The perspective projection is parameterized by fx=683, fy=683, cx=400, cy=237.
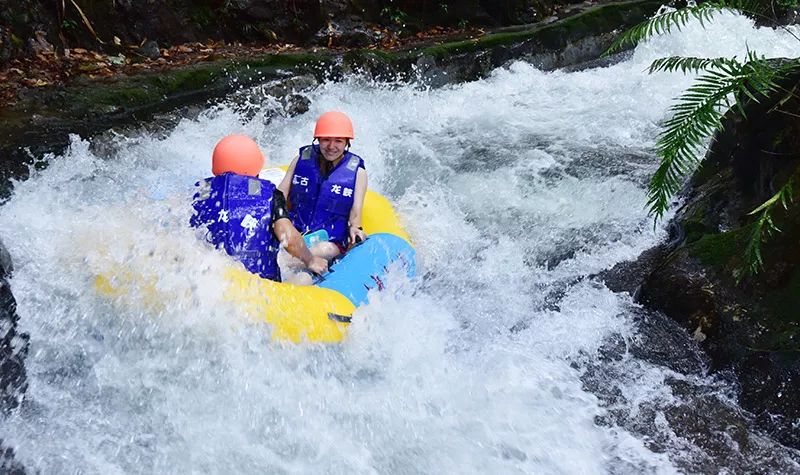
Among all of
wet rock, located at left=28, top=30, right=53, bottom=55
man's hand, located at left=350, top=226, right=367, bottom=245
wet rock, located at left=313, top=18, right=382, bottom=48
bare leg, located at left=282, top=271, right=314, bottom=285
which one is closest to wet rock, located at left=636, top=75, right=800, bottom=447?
man's hand, located at left=350, top=226, right=367, bottom=245

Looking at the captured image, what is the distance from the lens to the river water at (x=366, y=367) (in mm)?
3377

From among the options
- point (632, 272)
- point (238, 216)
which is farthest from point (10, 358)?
point (632, 272)

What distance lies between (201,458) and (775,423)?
9.76 ft

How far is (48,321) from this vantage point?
3.80m

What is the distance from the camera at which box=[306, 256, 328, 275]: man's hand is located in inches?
183

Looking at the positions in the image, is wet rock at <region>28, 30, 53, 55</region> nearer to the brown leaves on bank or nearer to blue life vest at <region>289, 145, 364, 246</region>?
the brown leaves on bank

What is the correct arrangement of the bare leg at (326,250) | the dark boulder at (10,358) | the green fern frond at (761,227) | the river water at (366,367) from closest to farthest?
the dark boulder at (10,358) < the river water at (366,367) < the green fern frond at (761,227) < the bare leg at (326,250)

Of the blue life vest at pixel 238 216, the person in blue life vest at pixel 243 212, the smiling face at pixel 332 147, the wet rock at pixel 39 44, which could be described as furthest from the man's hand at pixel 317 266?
the wet rock at pixel 39 44

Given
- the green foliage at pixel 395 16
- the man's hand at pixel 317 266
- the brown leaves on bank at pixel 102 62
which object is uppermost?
the green foliage at pixel 395 16

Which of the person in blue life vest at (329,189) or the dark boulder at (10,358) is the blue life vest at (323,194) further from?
the dark boulder at (10,358)

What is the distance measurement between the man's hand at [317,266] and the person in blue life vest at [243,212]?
0.23 m

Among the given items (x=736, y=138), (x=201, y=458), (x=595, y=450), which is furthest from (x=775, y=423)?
(x=201, y=458)

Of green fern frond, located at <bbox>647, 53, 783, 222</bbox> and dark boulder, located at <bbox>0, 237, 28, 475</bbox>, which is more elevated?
green fern frond, located at <bbox>647, 53, 783, 222</bbox>

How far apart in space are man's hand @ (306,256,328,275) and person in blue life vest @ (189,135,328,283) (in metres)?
0.23
